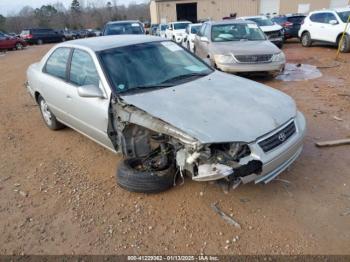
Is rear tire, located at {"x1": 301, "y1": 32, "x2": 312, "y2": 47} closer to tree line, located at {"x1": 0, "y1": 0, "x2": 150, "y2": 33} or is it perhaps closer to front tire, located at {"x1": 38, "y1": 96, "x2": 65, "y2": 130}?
front tire, located at {"x1": 38, "y1": 96, "x2": 65, "y2": 130}

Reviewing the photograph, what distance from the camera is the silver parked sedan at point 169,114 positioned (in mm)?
2777

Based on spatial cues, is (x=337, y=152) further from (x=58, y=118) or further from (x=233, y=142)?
(x=58, y=118)

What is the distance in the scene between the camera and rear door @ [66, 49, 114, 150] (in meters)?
3.67

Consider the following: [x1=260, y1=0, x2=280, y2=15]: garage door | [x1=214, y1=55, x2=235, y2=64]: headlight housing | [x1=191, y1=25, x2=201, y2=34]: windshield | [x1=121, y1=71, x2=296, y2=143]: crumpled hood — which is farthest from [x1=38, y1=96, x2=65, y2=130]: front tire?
[x1=260, y1=0, x2=280, y2=15]: garage door

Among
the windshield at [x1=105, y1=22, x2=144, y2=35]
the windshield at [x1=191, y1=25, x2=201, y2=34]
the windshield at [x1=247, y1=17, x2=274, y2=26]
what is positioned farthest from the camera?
the windshield at [x1=247, y1=17, x2=274, y2=26]

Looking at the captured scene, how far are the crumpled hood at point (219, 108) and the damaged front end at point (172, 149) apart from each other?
87 millimetres

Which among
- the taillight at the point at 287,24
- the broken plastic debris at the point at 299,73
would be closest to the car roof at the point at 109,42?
the broken plastic debris at the point at 299,73

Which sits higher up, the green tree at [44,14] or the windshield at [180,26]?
the green tree at [44,14]

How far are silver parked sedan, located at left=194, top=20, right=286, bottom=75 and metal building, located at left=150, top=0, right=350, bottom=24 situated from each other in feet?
87.8

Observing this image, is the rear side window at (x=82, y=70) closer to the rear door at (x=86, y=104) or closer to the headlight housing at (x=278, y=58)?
the rear door at (x=86, y=104)

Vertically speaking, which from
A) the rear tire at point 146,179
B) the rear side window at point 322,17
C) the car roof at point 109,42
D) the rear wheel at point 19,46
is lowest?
the rear wheel at point 19,46

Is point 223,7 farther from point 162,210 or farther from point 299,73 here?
point 162,210

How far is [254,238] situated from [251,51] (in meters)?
5.89

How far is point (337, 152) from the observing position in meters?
4.11
